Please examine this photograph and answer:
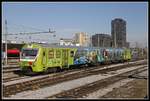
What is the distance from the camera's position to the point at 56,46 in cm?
3048

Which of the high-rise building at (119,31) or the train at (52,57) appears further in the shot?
the high-rise building at (119,31)

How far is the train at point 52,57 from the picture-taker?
2725cm

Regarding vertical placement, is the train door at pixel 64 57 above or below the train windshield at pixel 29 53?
below

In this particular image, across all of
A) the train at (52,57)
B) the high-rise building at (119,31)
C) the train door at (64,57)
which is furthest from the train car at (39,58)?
the high-rise building at (119,31)

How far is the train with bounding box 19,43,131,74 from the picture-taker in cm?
2725

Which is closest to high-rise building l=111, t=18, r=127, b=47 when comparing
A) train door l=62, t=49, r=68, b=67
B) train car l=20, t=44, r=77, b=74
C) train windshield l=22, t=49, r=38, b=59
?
train door l=62, t=49, r=68, b=67

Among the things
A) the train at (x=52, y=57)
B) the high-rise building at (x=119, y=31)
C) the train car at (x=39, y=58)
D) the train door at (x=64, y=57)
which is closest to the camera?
the train car at (x=39, y=58)

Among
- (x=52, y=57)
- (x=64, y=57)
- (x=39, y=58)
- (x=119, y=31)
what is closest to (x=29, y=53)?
(x=39, y=58)

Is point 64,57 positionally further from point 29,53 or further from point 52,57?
point 29,53

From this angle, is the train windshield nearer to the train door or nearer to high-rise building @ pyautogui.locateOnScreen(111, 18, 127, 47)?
the train door

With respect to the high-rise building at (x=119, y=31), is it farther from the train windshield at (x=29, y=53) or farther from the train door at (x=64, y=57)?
the train windshield at (x=29, y=53)

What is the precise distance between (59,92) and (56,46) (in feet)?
45.8

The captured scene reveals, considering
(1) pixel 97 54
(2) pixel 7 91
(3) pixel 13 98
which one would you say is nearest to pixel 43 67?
(2) pixel 7 91

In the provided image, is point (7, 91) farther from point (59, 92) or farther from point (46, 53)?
point (46, 53)
